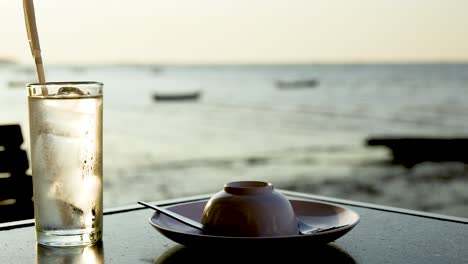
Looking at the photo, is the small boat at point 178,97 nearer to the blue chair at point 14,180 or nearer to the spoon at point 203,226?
the blue chair at point 14,180

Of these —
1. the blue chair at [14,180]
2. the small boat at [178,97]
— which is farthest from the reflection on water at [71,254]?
the small boat at [178,97]

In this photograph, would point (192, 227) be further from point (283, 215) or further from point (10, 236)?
point (10, 236)

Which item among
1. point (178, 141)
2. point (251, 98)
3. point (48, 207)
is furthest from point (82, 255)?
point (251, 98)

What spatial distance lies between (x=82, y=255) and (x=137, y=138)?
396 inches

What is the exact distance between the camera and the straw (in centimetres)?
75

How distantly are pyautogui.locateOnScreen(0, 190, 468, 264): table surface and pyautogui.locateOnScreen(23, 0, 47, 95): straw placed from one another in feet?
0.62

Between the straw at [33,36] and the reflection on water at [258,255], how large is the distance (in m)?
0.24

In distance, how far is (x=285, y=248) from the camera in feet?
2.32

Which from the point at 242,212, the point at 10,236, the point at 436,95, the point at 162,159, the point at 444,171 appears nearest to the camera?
the point at 242,212

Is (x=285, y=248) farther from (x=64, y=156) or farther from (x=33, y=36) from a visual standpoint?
(x=33, y=36)

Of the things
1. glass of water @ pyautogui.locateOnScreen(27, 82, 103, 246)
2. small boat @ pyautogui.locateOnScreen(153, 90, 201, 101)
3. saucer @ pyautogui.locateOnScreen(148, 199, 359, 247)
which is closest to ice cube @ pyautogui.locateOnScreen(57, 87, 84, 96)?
glass of water @ pyautogui.locateOnScreen(27, 82, 103, 246)

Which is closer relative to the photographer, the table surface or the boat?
the table surface

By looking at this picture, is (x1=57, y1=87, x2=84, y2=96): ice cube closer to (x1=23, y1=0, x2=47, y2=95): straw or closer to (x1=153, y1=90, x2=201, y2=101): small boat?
(x1=23, y1=0, x2=47, y2=95): straw

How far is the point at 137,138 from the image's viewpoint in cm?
1071
